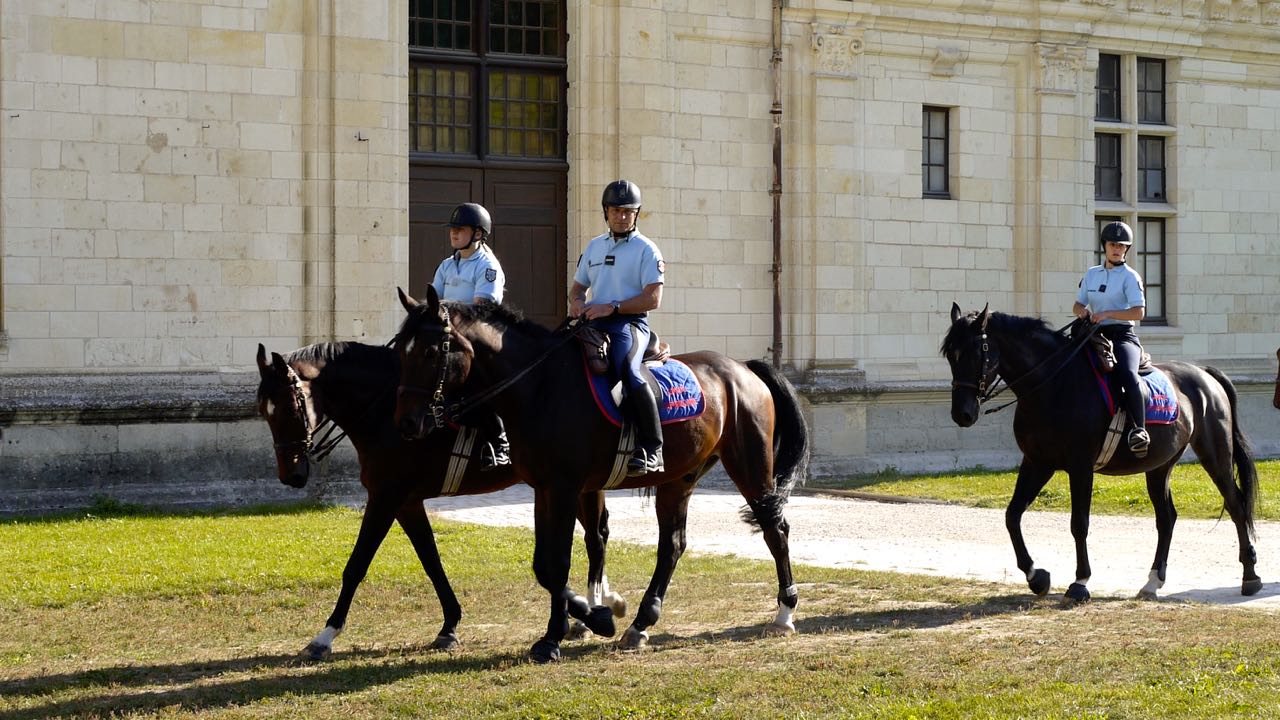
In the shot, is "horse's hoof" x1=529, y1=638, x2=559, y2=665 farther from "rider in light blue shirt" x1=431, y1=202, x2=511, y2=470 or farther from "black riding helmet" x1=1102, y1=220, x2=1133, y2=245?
"black riding helmet" x1=1102, y1=220, x2=1133, y2=245

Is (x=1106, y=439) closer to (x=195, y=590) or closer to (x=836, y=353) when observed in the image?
(x=195, y=590)

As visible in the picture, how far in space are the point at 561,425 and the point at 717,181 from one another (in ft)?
32.1

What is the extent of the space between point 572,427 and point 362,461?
130 cm

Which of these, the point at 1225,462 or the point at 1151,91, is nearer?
the point at 1225,462

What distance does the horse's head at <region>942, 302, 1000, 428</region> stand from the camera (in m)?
10.1

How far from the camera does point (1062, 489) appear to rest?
16.6 m

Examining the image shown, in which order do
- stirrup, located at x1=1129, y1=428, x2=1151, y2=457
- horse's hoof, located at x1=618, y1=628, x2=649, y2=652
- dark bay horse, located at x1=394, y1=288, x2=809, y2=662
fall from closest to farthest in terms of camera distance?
1. dark bay horse, located at x1=394, y1=288, x2=809, y2=662
2. horse's hoof, located at x1=618, y1=628, x2=649, y2=652
3. stirrup, located at x1=1129, y1=428, x2=1151, y2=457

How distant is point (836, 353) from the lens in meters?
18.2

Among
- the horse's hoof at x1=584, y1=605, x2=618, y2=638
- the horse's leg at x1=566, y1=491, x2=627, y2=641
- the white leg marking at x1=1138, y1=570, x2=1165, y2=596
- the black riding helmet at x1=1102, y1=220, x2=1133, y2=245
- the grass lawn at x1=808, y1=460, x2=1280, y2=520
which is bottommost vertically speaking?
the grass lawn at x1=808, y1=460, x2=1280, y2=520

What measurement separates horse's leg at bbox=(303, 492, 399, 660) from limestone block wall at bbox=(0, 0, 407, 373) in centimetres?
690

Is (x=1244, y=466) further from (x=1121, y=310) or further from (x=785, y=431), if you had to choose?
(x=785, y=431)

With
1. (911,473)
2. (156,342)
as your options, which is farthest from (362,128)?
(911,473)

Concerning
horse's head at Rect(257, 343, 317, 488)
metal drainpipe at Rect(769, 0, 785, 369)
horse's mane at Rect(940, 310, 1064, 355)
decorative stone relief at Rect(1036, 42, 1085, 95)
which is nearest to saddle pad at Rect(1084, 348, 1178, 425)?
horse's mane at Rect(940, 310, 1064, 355)

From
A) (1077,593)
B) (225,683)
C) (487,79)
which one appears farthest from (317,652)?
(487,79)
